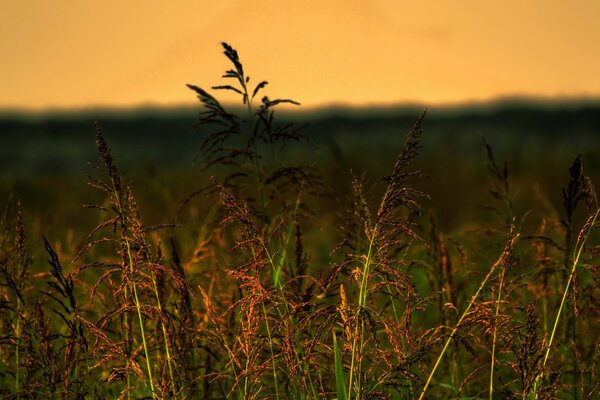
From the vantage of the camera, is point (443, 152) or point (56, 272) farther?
point (443, 152)

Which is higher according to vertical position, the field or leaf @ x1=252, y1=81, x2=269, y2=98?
leaf @ x1=252, y1=81, x2=269, y2=98

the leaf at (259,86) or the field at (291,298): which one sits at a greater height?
the leaf at (259,86)

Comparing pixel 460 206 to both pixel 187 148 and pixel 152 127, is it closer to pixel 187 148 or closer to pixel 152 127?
pixel 187 148

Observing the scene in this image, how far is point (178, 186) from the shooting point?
18.2 m

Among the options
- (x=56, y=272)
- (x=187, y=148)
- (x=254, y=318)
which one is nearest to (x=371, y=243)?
(x=254, y=318)

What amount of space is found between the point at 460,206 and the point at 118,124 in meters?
86.1

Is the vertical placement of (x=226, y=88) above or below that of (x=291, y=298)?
above

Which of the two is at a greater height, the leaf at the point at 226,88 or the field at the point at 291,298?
the leaf at the point at 226,88

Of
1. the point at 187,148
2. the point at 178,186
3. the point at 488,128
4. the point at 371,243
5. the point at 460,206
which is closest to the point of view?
the point at 371,243

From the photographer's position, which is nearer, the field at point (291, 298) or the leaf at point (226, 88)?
the field at point (291, 298)

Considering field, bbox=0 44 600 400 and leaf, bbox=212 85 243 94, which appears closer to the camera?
field, bbox=0 44 600 400

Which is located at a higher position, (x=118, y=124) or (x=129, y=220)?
(x=129, y=220)

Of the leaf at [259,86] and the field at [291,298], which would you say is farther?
the leaf at [259,86]

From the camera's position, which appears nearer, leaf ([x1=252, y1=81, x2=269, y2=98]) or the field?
the field
